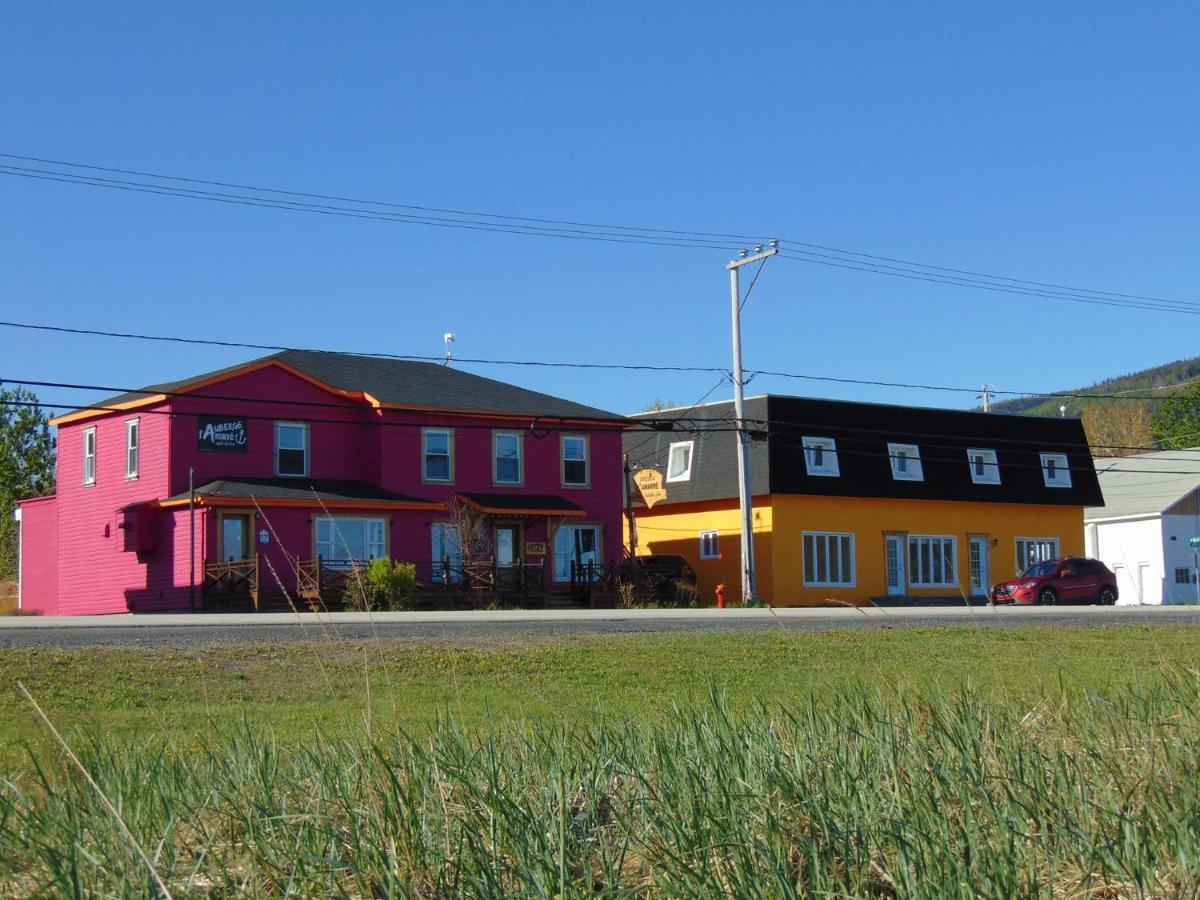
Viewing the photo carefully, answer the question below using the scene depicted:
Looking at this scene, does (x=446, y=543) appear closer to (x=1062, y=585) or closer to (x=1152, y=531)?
(x=1062, y=585)

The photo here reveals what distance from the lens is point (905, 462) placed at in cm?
4759

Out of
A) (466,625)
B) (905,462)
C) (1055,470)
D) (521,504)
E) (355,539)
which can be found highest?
(905,462)

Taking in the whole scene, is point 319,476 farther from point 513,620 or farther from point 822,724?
point 822,724

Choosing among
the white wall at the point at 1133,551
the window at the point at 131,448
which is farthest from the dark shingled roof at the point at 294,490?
the white wall at the point at 1133,551

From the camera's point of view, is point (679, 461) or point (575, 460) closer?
point (575, 460)

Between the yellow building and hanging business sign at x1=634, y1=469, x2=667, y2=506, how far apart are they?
26 cm

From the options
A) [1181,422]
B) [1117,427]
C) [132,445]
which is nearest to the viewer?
[132,445]

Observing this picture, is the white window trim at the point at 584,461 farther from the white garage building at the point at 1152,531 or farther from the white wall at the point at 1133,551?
the white wall at the point at 1133,551

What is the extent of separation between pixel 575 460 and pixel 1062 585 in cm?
1485

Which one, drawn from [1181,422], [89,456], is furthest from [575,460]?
[1181,422]

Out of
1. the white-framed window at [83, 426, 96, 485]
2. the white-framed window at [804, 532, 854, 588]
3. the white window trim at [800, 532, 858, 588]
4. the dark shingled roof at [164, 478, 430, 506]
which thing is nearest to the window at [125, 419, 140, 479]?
the white-framed window at [83, 426, 96, 485]

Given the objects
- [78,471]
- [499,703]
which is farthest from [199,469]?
[499,703]

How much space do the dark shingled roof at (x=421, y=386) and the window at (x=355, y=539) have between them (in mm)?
3443

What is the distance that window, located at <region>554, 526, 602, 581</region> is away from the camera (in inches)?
1672
